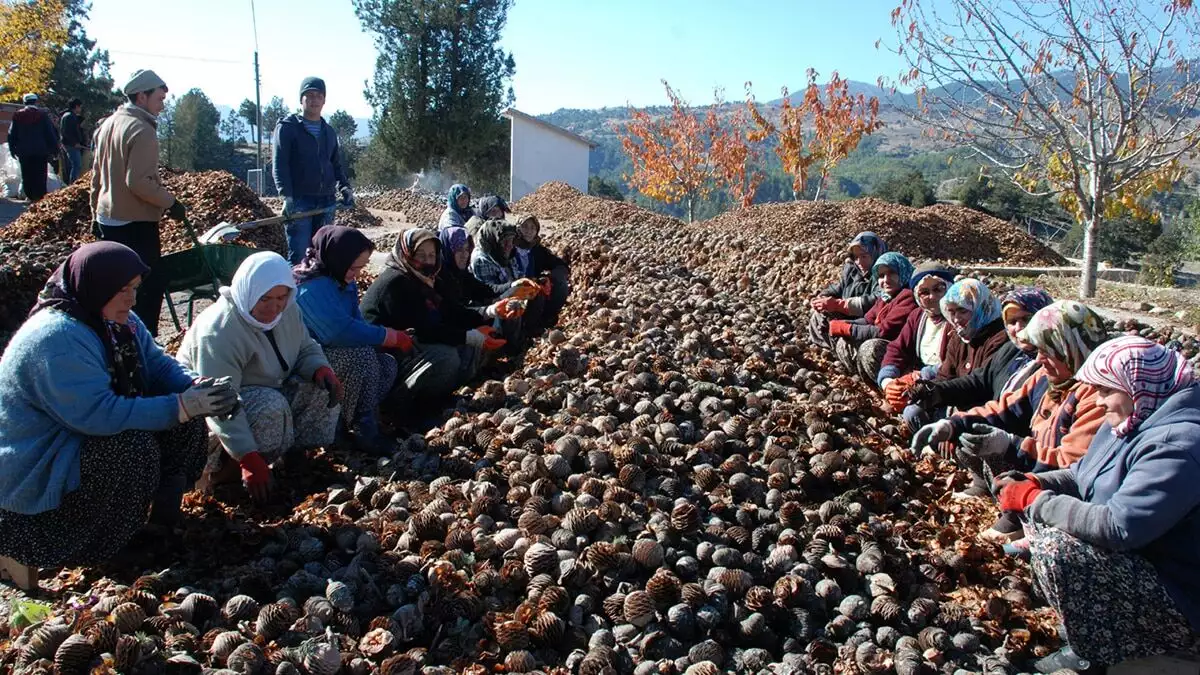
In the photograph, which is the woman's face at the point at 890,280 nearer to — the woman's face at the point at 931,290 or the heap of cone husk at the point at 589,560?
the woman's face at the point at 931,290

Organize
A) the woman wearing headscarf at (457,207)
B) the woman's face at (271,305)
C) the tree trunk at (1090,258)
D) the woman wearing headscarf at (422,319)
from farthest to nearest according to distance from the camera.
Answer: the tree trunk at (1090,258) → the woman wearing headscarf at (457,207) → the woman wearing headscarf at (422,319) → the woman's face at (271,305)

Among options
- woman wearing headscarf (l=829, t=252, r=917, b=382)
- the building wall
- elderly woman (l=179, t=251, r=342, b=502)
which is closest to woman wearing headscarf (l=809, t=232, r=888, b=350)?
woman wearing headscarf (l=829, t=252, r=917, b=382)

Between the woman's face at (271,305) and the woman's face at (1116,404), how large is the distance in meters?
2.83

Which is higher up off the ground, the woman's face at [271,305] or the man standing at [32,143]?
the man standing at [32,143]

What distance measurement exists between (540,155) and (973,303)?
75.8ft

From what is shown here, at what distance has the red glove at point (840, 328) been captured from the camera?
4840mm

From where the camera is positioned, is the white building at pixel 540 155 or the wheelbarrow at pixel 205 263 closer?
the wheelbarrow at pixel 205 263

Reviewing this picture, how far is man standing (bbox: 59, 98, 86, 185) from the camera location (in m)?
13.1

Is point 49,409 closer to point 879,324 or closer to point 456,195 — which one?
point 879,324

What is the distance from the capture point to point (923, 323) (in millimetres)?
4223

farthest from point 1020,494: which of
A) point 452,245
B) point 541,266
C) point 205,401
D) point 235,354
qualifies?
point 541,266

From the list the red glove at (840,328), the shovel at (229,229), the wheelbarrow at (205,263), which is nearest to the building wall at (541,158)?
Result: the shovel at (229,229)

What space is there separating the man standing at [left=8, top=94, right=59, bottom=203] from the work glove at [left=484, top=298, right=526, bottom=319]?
10.8 m

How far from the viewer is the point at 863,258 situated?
5207mm
